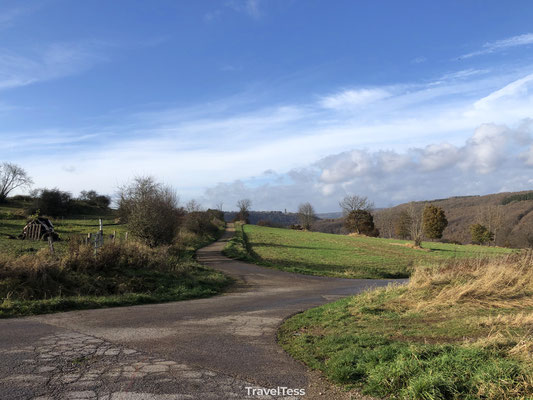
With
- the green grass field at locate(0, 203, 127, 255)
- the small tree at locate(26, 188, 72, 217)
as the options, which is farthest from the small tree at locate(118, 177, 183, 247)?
the small tree at locate(26, 188, 72, 217)

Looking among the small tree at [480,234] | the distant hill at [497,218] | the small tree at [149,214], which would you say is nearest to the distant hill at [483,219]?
the distant hill at [497,218]

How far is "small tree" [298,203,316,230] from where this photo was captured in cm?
9925

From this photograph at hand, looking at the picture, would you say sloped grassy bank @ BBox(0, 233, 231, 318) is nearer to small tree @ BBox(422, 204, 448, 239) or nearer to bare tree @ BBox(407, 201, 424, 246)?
bare tree @ BBox(407, 201, 424, 246)

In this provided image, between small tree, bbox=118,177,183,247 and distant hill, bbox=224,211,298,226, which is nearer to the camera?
small tree, bbox=118,177,183,247

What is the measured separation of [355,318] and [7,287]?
954 centimetres

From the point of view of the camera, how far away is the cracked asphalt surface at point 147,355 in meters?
4.65

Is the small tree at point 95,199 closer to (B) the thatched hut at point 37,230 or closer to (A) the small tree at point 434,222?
(B) the thatched hut at point 37,230

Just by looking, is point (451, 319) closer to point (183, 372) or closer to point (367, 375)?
point (367, 375)

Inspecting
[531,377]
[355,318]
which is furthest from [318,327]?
[531,377]

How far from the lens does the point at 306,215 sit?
100062mm

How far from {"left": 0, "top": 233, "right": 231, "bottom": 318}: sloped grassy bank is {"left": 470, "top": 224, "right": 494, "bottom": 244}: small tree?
2855 inches

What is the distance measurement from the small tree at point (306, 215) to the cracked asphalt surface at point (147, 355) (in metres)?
89.0

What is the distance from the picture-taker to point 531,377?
402 centimetres

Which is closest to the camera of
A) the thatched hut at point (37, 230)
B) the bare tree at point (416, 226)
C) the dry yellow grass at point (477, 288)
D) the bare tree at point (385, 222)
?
the dry yellow grass at point (477, 288)
